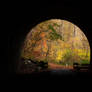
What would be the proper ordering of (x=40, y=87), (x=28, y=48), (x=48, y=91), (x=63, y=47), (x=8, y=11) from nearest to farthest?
1. (x=48, y=91)
2. (x=40, y=87)
3. (x=8, y=11)
4. (x=28, y=48)
5. (x=63, y=47)

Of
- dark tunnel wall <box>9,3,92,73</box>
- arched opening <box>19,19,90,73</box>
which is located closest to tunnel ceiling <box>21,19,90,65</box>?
arched opening <box>19,19,90,73</box>

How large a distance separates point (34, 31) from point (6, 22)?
11544 millimetres

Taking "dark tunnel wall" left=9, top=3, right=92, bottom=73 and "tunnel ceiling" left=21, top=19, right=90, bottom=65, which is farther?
"tunnel ceiling" left=21, top=19, right=90, bottom=65

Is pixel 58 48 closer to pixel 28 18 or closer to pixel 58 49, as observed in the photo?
pixel 58 49

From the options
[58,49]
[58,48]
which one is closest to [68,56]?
[58,49]

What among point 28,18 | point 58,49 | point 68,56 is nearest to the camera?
point 28,18

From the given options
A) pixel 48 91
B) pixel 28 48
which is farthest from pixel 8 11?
pixel 28 48

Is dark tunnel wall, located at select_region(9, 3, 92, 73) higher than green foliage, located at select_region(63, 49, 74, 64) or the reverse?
higher

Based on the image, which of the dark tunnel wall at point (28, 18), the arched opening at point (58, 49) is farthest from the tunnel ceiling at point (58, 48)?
the dark tunnel wall at point (28, 18)

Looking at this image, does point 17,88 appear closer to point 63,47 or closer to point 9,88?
point 9,88

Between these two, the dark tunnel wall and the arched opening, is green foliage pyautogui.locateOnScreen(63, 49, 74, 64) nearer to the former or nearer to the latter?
the arched opening

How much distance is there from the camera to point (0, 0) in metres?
4.00

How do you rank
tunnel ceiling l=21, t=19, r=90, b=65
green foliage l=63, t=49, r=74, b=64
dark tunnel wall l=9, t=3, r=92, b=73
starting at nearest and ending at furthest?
1. dark tunnel wall l=9, t=3, r=92, b=73
2. tunnel ceiling l=21, t=19, r=90, b=65
3. green foliage l=63, t=49, r=74, b=64

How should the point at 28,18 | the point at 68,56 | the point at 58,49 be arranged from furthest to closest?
the point at 58,49, the point at 68,56, the point at 28,18
